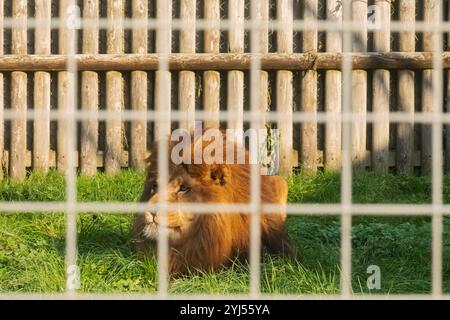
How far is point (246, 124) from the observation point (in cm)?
689

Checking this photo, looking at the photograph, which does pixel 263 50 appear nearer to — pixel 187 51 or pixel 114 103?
pixel 187 51

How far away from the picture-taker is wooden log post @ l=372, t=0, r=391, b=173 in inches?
271

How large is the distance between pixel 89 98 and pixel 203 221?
9.43ft

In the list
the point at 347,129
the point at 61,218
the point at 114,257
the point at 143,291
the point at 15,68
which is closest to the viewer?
the point at 347,129

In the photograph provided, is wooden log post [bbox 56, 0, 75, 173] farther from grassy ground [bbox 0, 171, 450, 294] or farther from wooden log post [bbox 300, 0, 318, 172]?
wooden log post [bbox 300, 0, 318, 172]

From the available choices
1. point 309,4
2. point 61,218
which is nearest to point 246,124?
point 309,4

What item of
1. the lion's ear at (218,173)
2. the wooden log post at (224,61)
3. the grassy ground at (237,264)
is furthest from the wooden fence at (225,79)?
the lion's ear at (218,173)

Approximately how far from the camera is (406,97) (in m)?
6.90

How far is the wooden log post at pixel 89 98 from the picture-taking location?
683cm

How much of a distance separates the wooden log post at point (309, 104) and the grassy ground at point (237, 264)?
0.32 meters

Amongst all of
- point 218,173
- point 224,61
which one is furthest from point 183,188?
point 224,61

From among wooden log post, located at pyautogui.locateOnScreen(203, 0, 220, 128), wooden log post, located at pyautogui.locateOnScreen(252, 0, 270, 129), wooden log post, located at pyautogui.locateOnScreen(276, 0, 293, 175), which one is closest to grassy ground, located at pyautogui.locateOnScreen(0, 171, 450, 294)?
wooden log post, located at pyautogui.locateOnScreen(276, 0, 293, 175)

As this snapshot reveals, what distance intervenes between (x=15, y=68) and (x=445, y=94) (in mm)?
2822
